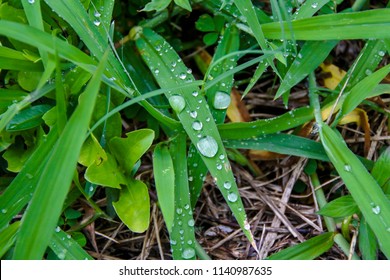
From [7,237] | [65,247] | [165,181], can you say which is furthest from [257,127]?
[7,237]

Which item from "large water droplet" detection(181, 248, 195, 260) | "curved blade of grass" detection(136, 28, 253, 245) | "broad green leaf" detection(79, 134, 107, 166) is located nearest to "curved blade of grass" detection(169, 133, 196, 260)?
"large water droplet" detection(181, 248, 195, 260)

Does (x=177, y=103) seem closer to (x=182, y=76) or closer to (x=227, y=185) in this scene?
(x=182, y=76)

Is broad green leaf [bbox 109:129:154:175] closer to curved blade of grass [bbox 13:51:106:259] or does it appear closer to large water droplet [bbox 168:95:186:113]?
large water droplet [bbox 168:95:186:113]

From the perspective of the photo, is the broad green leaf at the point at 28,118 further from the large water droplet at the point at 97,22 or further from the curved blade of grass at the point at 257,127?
the curved blade of grass at the point at 257,127

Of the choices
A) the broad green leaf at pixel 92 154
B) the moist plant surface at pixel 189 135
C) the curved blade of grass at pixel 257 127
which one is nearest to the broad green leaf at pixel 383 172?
the moist plant surface at pixel 189 135

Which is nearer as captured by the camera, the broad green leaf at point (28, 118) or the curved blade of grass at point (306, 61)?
the broad green leaf at point (28, 118)

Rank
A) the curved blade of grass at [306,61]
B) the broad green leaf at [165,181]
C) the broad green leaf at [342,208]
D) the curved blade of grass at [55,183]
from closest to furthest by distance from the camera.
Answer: the curved blade of grass at [55,183]
the broad green leaf at [165,181]
the broad green leaf at [342,208]
the curved blade of grass at [306,61]
